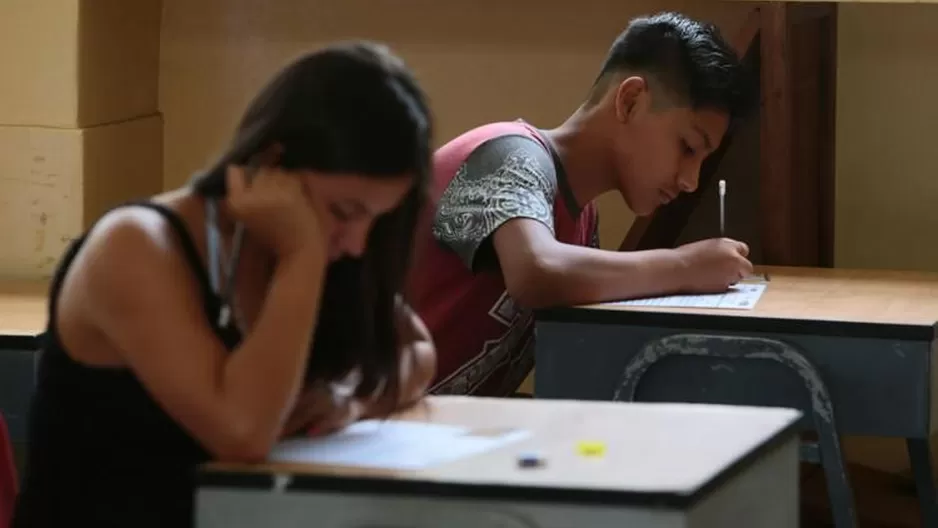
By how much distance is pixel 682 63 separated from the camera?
8.05 feet

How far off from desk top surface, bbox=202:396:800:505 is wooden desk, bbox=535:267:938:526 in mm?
516

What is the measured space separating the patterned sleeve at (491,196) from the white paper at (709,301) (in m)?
0.17

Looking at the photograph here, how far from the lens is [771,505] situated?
1.57m

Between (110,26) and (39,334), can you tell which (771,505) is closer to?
(39,334)

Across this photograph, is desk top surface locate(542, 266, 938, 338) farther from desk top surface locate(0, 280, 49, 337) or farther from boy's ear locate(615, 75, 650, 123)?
desk top surface locate(0, 280, 49, 337)

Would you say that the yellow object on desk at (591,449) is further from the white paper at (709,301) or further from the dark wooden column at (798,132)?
the dark wooden column at (798,132)

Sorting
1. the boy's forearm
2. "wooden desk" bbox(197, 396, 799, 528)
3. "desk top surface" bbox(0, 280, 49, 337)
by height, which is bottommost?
"wooden desk" bbox(197, 396, 799, 528)

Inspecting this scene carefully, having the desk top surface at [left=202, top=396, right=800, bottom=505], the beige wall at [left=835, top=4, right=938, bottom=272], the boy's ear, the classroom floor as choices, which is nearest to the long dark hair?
the desk top surface at [left=202, top=396, right=800, bottom=505]

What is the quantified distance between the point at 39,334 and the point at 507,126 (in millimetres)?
743

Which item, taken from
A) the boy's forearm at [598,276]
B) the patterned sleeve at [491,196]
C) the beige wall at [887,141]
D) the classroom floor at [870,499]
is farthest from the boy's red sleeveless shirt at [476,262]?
the beige wall at [887,141]

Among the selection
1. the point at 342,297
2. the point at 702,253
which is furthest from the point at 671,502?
the point at 702,253

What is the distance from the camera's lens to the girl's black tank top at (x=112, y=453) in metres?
1.49

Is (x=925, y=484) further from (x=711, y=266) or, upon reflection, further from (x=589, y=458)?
(x=589, y=458)

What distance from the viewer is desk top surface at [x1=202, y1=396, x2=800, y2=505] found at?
1.33m
